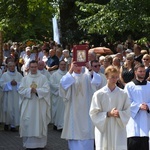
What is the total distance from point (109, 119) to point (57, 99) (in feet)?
21.4

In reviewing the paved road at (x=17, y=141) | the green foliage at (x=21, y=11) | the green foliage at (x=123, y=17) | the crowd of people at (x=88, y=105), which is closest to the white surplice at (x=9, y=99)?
the crowd of people at (x=88, y=105)

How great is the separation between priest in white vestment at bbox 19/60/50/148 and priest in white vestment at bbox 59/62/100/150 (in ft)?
5.06

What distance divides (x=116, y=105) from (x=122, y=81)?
3.18m

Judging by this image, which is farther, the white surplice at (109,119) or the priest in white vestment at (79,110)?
the priest in white vestment at (79,110)

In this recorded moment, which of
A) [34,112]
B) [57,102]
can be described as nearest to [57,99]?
[57,102]

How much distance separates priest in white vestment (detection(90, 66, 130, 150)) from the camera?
8.77 metres

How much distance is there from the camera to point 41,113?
481 inches

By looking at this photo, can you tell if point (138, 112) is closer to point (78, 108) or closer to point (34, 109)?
point (78, 108)

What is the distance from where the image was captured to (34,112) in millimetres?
12188

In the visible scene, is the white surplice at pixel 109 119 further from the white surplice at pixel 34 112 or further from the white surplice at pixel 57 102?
the white surplice at pixel 57 102

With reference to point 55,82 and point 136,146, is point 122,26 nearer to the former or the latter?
point 55,82

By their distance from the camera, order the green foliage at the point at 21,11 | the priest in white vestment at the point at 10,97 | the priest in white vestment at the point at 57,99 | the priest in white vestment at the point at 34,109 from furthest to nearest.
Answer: the green foliage at the point at 21,11, the priest in white vestment at the point at 10,97, the priest in white vestment at the point at 57,99, the priest in white vestment at the point at 34,109

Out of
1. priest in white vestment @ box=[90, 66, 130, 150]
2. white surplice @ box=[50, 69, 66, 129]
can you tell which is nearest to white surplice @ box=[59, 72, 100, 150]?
priest in white vestment @ box=[90, 66, 130, 150]

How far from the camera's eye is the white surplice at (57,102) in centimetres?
1476
